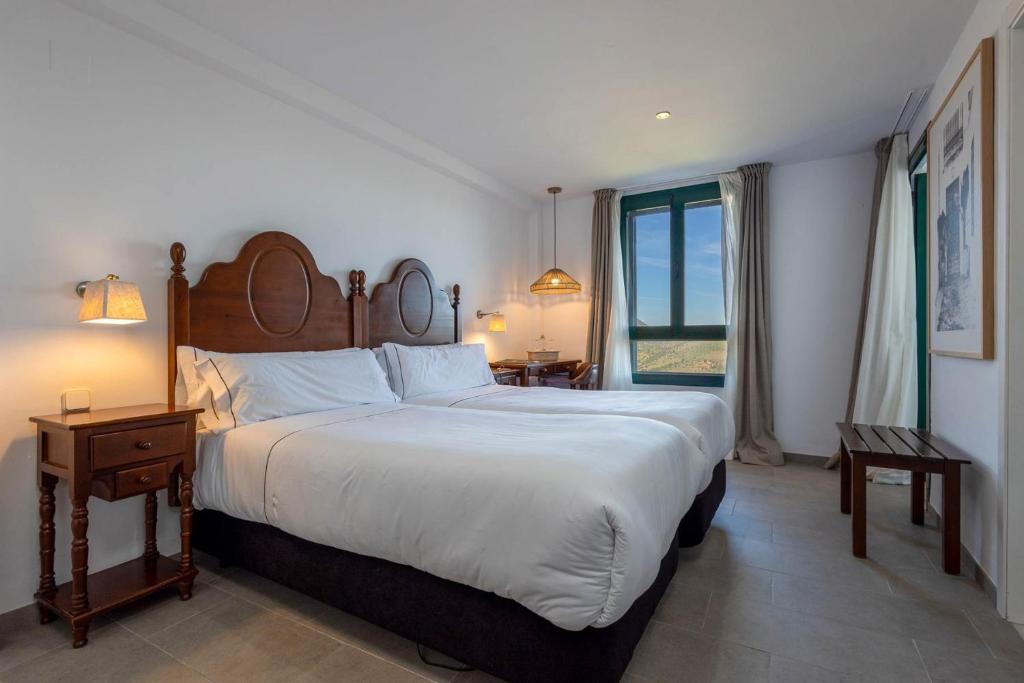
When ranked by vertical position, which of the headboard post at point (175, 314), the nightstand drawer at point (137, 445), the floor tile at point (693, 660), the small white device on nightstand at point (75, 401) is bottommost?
the floor tile at point (693, 660)

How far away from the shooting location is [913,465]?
2.35 meters

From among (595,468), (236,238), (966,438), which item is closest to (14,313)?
(236,238)

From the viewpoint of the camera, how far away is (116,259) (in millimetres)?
2305

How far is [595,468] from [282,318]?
2.30 meters

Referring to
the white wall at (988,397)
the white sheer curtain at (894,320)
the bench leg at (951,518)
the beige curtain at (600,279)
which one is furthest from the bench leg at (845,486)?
the beige curtain at (600,279)

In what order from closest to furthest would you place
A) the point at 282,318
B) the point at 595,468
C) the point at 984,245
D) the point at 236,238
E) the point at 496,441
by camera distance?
the point at 595,468 < the point at 496,441 < the point at 984,245 < the point at 236,238 < the point at 282,318

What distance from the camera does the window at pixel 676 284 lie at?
16.1ft

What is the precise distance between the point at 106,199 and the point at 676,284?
14.9 ft

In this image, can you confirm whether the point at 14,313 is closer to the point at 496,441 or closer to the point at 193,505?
the point at 193,505

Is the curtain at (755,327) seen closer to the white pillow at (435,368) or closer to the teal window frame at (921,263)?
the teal window frame at (921,263)

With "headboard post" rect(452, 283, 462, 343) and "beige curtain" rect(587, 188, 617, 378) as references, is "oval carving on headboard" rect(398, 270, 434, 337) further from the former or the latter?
"beige curtain" rect(587, 188, 617, 378)

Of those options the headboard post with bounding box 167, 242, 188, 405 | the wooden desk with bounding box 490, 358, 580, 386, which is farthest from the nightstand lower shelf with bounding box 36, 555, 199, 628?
the wooden desk with bounding box 490, 358, 580, 386

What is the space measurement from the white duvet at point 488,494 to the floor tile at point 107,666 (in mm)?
530

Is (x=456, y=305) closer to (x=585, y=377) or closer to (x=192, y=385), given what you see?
(x=585, y=377)
